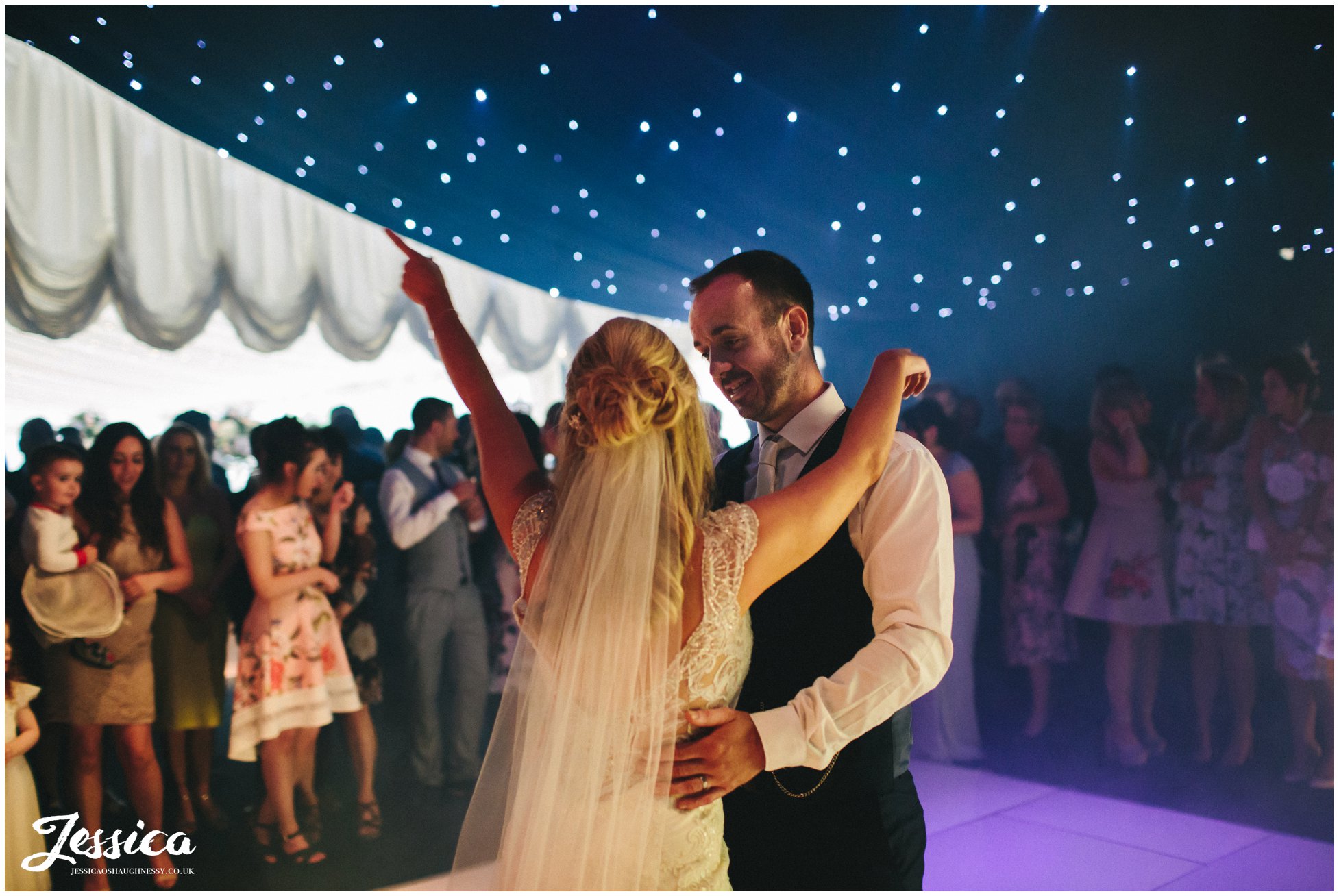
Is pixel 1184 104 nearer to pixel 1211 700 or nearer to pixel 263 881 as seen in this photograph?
pixel 1211 700

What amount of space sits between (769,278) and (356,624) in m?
2.70

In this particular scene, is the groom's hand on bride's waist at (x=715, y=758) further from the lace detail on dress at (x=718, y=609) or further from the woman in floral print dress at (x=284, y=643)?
the woman in floral print dress at (x=284, y=643)

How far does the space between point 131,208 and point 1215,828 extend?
481 centimetres

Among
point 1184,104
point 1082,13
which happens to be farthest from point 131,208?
point 1184,104

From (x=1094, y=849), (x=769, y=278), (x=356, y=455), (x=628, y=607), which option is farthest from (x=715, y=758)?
(x=356, y=455)

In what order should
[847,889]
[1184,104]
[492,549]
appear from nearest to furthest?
[847,889] < [1184,104] < [492,549]

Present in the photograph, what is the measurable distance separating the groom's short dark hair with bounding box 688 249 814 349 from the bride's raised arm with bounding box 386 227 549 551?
0.42m

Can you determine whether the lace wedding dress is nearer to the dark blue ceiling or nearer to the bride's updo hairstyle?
the bride's updo hairstyle

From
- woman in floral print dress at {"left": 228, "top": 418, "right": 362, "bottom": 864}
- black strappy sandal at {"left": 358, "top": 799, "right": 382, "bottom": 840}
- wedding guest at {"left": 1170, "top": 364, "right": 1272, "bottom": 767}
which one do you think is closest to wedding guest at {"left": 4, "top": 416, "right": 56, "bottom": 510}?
woman in floral print dress at {"left": 228, "top": 418, "right": 362, "bottom": 864}

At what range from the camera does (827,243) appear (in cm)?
496

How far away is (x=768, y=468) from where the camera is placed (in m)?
1.73

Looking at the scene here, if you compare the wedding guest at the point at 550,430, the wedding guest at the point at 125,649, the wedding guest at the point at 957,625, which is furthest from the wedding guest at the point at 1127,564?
the wedding guest at the point at 125,649

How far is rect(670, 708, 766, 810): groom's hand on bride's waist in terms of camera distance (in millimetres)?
1334

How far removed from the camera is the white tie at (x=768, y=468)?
172 cm
